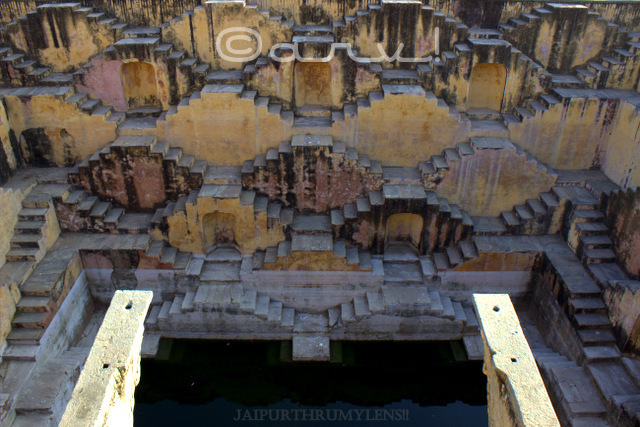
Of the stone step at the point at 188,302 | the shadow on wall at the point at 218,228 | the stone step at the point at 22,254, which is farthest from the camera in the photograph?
the shadow on wall at the point at 218,228

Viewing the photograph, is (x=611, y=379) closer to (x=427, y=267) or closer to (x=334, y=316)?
(x=427, y=267)

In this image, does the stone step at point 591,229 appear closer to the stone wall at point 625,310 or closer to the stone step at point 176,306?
the stone wall at point 625,310

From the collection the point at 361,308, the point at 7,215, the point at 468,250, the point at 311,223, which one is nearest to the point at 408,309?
the point at 361,308

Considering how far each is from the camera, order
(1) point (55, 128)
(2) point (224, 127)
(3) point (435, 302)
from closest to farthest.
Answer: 1. (3) point (435, 302)
2. (2) point (224, 127)
3. (1) point (55, 128)

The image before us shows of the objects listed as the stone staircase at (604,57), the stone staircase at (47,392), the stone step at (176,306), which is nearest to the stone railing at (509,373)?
the stone step at (176,306)

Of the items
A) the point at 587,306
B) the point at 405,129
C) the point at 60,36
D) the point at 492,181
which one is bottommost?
the point at 587,306

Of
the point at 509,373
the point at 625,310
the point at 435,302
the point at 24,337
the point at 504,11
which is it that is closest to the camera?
the point at 509,373

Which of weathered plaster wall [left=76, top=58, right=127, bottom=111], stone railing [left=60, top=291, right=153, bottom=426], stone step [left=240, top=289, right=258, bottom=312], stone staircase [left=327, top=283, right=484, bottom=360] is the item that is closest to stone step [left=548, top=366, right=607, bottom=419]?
stone staircase [left=327, top=283, right=484, bottom=360]

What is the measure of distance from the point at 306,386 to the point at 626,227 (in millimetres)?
7639

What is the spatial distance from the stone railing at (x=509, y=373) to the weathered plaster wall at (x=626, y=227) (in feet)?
16.5

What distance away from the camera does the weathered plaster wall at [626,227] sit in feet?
33.9

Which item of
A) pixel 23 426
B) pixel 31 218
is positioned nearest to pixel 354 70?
pixel 31 218

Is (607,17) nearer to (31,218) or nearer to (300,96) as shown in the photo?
(300,96)

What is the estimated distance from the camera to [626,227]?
10.7 m
